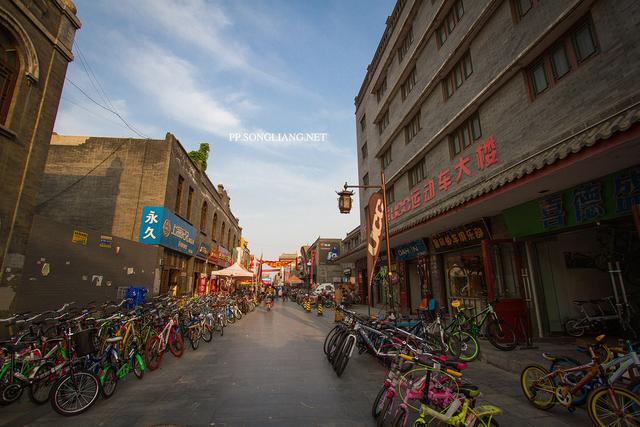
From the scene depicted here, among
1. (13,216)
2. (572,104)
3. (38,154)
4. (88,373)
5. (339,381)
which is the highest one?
(572,104)

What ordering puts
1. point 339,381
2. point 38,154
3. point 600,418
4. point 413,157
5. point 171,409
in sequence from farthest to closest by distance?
point 413,157 < point 38,154 < point 339,381 < point 171,409 < point 600,418

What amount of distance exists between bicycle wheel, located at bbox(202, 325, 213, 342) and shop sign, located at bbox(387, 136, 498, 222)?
10361 mm

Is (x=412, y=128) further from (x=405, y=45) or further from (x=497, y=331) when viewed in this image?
(x=497, y=331)

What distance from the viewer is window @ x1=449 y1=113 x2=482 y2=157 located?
34.3ft

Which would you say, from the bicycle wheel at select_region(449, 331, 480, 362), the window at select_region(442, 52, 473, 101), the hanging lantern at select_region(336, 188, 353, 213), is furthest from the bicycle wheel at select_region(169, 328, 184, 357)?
the window at select_region(442, 52, 473, 101)

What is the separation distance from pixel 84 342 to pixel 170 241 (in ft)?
35.5

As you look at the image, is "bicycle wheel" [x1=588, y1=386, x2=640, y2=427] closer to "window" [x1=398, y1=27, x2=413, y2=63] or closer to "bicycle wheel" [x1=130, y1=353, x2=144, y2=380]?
"bicycle wheel" [x1=130, y1=353, x2=144, y2=380]

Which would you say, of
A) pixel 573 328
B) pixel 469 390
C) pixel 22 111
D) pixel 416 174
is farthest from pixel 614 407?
pixel 416 174

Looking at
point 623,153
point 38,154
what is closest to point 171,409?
point 38,154

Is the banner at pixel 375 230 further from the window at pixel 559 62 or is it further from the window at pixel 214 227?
the window at pixel 214 227

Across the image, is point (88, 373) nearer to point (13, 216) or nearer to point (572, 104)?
point (13, 216)

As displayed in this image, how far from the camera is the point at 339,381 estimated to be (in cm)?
531

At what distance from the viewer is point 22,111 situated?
6871mm

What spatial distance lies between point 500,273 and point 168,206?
14648 millimetres
